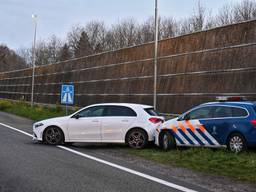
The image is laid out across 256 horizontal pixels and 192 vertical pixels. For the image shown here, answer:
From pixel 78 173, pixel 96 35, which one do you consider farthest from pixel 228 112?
pixel 96 35

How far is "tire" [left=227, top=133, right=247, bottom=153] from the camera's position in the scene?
11.5 meters

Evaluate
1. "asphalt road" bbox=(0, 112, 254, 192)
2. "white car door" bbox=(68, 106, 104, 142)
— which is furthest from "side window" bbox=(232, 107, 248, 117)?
"white car door" bbox=(68, 106, 104, 142)

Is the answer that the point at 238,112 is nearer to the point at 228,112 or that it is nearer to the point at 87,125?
the point at 228,112

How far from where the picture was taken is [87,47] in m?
73.9

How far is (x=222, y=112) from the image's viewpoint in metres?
12.3

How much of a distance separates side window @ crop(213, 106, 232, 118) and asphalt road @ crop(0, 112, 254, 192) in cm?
261

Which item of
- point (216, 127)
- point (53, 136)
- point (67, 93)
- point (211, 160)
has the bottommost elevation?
point (211, 160)

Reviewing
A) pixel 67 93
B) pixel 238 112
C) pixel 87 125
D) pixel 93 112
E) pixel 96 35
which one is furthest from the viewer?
pixel 96 35

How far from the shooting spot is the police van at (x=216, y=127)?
11516 mm

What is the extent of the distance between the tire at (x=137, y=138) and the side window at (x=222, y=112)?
2.54 m

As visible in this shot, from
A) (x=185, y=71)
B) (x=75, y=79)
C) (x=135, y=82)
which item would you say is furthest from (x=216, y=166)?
(x=75, y=79)

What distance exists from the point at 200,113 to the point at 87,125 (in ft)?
12.1

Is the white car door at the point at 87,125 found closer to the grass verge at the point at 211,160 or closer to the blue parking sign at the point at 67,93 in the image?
the grass verge at the point at 211,160

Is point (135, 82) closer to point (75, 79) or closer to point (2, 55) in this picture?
point (75, 79)
